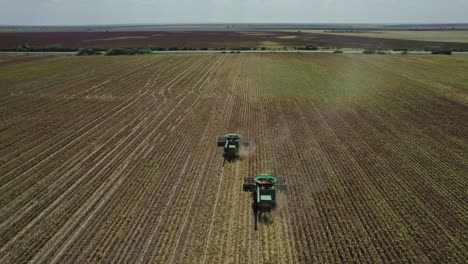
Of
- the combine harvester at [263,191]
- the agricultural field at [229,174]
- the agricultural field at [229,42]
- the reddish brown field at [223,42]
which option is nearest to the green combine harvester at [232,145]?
the agricultural field at [229,174]

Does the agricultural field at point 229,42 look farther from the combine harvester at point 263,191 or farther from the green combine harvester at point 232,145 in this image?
the combine harvester at point 263,191

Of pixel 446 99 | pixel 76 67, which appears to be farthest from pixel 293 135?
pixel 76 67

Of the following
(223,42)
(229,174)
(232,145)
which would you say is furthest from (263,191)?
(223,42)

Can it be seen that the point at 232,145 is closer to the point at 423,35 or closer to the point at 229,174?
the point at 229,174

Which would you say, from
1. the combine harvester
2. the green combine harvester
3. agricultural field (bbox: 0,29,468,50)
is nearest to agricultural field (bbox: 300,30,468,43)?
agricultural field (bbox: 0,29,468,50)

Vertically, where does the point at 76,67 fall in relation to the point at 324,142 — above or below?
above

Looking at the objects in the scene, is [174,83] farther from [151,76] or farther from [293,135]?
[293,135]

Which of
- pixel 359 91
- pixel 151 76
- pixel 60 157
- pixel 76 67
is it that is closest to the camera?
pixel 60 157
